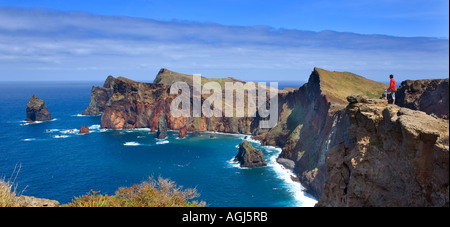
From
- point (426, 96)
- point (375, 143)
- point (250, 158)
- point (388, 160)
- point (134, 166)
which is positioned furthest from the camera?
point (134, 166)

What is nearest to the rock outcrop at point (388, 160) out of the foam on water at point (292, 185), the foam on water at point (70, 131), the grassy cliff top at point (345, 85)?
the foam on water at point (292, 185)

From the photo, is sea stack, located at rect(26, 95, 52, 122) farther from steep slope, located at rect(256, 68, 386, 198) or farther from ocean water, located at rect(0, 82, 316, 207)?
steep slope, located at rect(256, 68, 386, 198)

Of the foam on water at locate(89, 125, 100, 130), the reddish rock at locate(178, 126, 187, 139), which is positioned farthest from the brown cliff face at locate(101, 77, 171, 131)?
the reddish rock at locate(178, 126, 187, 139)

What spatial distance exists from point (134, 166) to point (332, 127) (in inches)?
2467

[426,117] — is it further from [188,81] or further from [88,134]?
[188,81]

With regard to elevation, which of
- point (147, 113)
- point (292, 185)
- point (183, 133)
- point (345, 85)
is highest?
point (345, 85)

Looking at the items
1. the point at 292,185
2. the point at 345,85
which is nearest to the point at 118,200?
the point at 292,185

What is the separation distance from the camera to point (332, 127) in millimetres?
73062

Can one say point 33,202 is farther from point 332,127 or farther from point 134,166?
point 134,166

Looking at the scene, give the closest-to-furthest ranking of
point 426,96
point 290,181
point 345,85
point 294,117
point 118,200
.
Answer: point 118,200
point 426,96
point 290,181
point 345,85
point 294,117

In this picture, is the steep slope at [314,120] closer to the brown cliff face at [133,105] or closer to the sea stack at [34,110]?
the brown cliff face at [133,105]

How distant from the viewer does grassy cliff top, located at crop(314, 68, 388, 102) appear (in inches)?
3907

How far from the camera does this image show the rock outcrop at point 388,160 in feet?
47.5

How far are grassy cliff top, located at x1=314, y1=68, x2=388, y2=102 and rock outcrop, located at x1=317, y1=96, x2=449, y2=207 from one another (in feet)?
251
